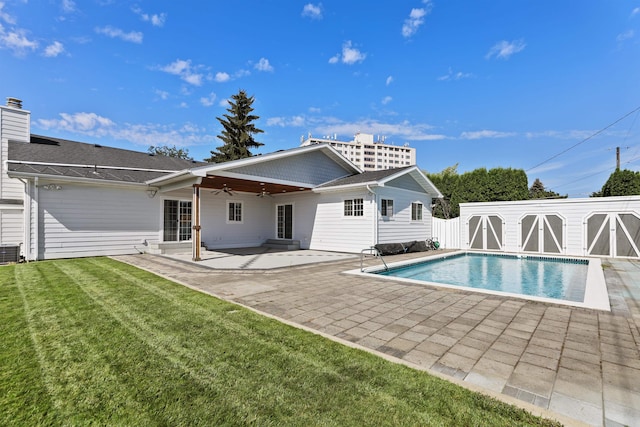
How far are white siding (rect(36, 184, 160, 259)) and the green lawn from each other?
7.19m

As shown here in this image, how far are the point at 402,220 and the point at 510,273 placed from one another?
193 inches

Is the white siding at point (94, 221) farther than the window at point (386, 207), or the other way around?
the window at point (386, 207)

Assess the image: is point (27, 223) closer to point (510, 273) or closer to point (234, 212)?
point (234, 212)

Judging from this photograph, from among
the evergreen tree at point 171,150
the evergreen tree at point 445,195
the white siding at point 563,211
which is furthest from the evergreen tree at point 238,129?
the white siding at point 563,211

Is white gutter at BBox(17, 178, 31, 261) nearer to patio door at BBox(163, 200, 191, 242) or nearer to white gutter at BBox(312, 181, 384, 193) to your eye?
patio door at BBox(163, 200, 191, 242)

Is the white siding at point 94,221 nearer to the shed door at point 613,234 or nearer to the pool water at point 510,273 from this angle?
the pool water at point 510,273

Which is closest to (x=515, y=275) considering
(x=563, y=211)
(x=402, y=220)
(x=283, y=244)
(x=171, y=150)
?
(x=402, y=220)

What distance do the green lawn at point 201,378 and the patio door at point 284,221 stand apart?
10756mm

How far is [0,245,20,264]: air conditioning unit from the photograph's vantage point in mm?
9070

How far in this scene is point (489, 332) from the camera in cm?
364

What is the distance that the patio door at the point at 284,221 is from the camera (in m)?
15.0

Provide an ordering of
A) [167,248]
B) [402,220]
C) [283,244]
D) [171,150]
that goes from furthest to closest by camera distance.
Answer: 1. [171,150]
2. [283,244]
3. [402,220]
4. [167,248]

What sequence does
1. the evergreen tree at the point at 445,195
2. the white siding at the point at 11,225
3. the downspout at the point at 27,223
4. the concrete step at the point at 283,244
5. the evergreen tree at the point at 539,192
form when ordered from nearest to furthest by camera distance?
the downspout at the point at 27,223 → the white siding at the point at 11,225 → the concrete step at the point at 283,244 → the evergreen tree at the point at 445,195 → the evergreen tree at the point at 539,192

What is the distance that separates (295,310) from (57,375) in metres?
2.75
